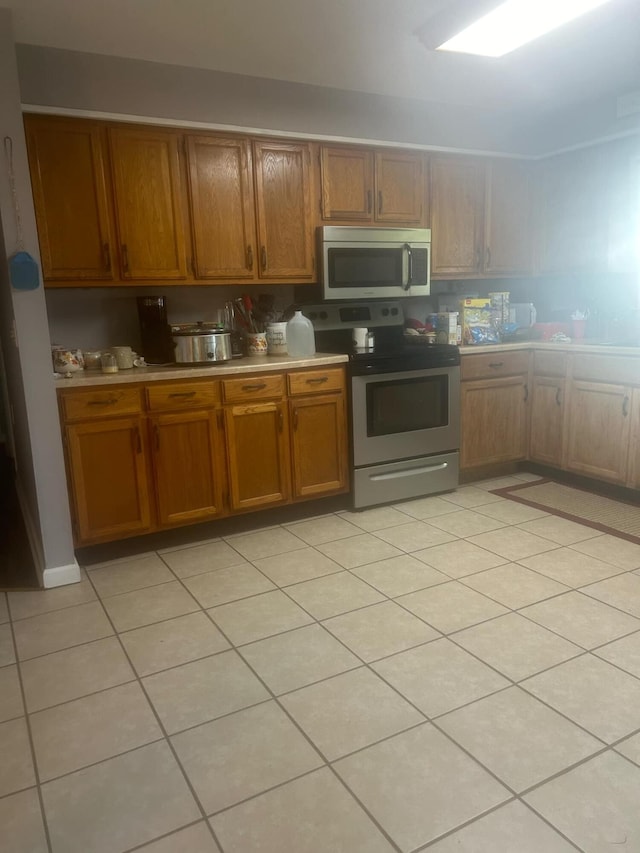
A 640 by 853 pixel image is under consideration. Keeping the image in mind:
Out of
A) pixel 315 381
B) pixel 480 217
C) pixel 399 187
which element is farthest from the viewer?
pixel 480 217

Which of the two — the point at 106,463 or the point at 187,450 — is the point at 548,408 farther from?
the point at 106,463

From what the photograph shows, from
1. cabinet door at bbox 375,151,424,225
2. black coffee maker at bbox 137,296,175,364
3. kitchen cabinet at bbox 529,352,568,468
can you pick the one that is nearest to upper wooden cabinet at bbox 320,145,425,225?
cabinet door at bbox 375,151,424,225

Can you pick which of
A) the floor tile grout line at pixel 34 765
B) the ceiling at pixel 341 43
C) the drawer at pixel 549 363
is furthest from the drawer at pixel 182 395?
the drawer at pixel 549 363

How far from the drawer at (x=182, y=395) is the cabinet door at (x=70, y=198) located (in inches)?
25.3

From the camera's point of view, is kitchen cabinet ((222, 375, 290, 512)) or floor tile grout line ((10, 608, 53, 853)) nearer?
floor tile grout line ((10, 608, 53, 853))

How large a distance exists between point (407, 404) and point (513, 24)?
74.8 inches

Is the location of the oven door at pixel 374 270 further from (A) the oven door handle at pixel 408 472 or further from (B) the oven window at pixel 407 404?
(A) the oven door handle at pixel 408 472

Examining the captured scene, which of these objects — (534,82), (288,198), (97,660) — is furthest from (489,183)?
(97,660)

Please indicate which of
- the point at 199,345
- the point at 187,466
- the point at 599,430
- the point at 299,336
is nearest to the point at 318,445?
the point at 299,336

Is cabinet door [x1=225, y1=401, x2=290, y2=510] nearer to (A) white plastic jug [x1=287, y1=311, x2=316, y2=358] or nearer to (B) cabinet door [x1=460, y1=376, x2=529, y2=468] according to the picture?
(A) white plastic jug [x1=287, y1=311, x2=316, y2=358]

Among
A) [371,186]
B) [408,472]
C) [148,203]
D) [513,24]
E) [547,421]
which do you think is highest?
[513,24]

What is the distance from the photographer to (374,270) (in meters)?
3.75

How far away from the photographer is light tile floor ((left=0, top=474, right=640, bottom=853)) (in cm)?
143

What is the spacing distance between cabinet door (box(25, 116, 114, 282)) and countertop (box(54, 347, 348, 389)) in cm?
52
